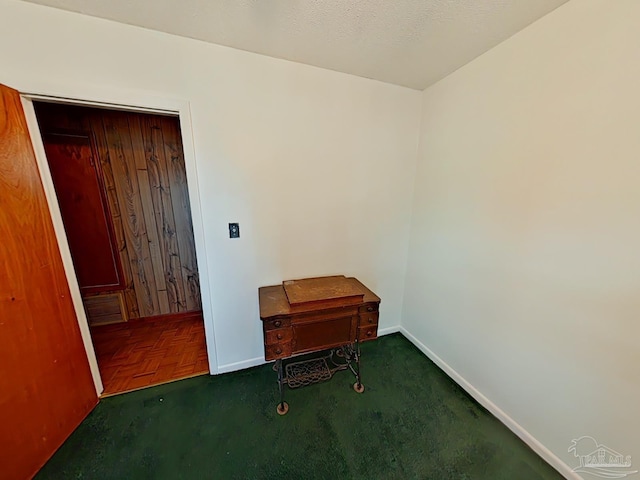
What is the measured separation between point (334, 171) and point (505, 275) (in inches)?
54.8

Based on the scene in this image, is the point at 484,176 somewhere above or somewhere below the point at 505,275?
above

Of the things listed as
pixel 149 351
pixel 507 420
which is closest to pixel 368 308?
pixel 507 420

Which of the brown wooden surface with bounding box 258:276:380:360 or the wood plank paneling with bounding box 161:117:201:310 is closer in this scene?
the brown wooden surface with bounding box 258:276:380:360

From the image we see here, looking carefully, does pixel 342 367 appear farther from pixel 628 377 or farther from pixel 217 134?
pixel 217 134

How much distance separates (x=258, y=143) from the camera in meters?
1.61

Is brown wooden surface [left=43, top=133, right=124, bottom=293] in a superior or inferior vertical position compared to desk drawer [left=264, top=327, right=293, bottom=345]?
superior

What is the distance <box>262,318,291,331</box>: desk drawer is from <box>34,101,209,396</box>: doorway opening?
0.90m

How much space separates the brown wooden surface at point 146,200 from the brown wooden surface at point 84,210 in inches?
2.9

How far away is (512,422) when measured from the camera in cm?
140

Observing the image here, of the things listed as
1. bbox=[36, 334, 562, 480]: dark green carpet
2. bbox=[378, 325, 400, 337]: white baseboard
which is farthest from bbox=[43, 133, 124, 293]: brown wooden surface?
bbox=[378, 325, 400, 337]: white baseboard

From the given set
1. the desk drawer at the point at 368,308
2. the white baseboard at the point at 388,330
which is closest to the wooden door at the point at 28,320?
the desk drawer at the point at 368,308

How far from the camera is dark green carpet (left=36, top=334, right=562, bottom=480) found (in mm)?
1197

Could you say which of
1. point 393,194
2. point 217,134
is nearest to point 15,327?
point 217,134

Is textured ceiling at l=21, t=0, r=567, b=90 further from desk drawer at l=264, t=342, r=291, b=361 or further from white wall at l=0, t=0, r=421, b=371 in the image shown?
desk drawer at l=264, t=342, r=291, b=361
